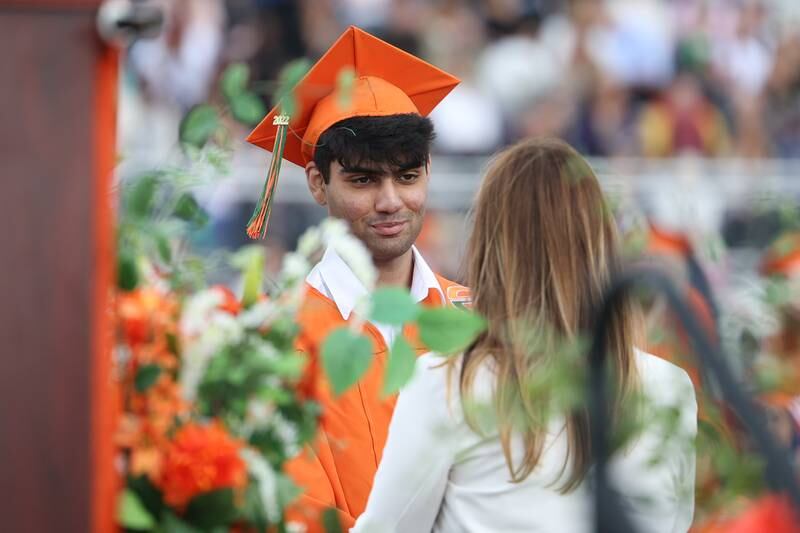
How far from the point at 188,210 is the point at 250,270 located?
14 centimetres

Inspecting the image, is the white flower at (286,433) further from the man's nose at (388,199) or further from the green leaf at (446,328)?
the man's nose at (388,199)

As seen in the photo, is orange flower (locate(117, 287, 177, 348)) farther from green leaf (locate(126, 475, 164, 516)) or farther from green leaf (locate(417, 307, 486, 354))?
green leaf (locate(417, 307, 486, 354))

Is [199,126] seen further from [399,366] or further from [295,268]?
[399,366]

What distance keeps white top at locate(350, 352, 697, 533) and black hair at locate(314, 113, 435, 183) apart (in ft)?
4.02

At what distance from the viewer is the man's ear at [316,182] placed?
3816 mm

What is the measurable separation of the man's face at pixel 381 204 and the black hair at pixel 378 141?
0.08 feet

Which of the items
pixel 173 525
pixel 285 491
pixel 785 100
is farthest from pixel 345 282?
pixel 785 100

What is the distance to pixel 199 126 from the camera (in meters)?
2.14

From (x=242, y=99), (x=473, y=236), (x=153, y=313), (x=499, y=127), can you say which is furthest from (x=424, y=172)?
(x=499, y=127)

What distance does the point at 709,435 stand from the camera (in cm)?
167

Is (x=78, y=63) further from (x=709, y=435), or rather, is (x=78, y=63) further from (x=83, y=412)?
(x=709, y=435)

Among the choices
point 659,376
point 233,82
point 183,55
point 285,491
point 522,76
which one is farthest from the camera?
point 522,76

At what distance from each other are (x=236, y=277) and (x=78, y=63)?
540 centimetres

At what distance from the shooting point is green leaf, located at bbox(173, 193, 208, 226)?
212cm
